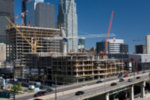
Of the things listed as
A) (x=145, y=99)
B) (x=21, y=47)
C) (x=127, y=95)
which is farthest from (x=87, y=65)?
(x=21, y=47)

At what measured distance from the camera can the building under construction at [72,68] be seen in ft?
382

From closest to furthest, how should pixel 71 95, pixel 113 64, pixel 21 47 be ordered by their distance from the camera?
pixel 71 95
pixel 113 64
pixel 21 47

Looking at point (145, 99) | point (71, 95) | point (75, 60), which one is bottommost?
point (145, 99)

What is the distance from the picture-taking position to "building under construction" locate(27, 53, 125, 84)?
116 metres

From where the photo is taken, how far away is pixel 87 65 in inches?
4688

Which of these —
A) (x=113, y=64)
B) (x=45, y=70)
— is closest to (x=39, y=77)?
(x=45, y=70)

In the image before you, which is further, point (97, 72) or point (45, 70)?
point (45, 70)

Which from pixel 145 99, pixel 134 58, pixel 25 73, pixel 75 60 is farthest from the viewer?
pixel 134 58

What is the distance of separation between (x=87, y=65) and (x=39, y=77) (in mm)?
36911

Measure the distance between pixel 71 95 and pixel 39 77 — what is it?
7665 cm

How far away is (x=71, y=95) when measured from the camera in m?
64.0

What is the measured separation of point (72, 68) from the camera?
116 metres

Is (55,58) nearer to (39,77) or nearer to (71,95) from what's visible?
(39,77)

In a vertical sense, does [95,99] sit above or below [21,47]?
below
